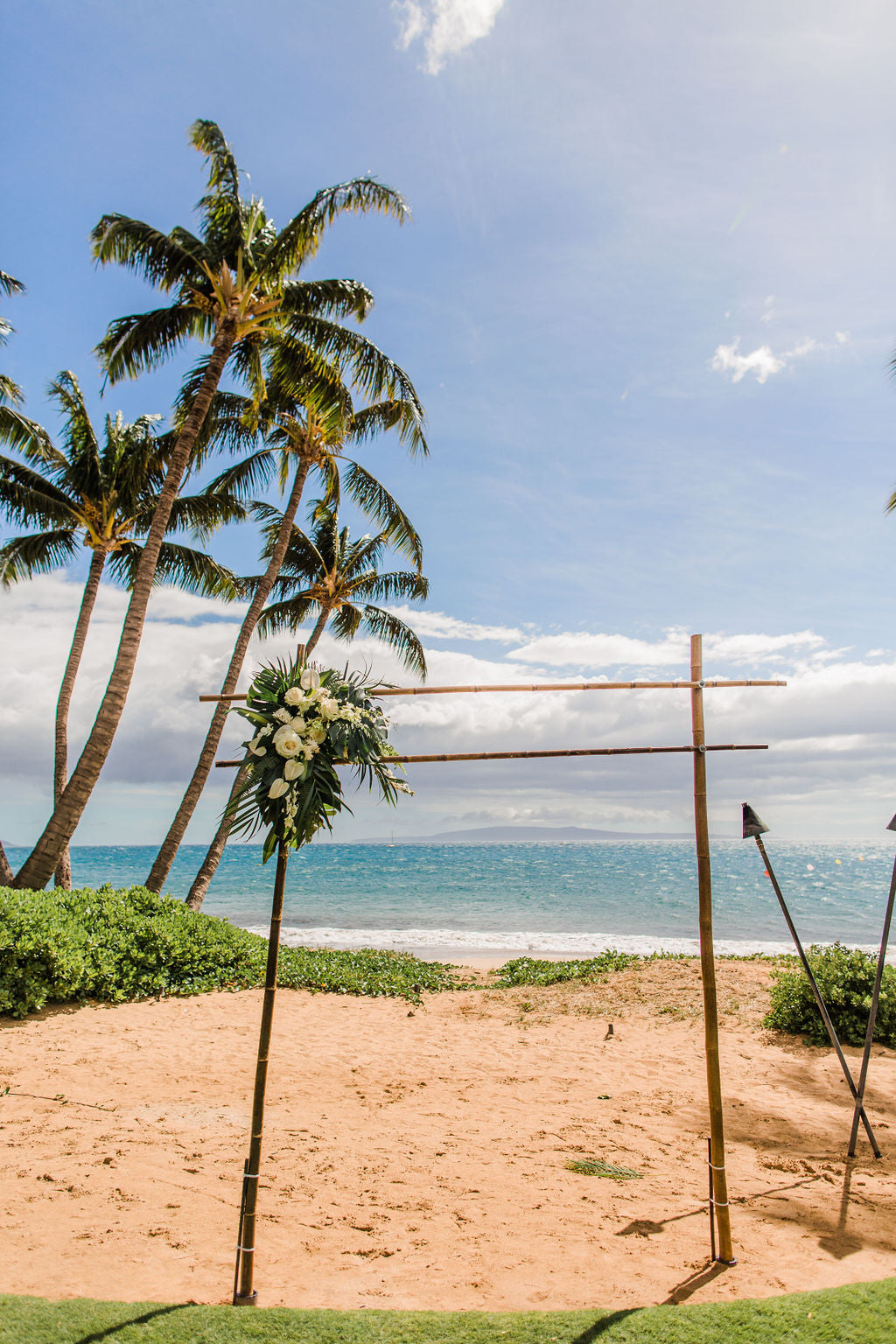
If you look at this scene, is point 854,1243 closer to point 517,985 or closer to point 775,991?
point 775,991

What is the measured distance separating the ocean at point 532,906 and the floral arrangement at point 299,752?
53.2 feet

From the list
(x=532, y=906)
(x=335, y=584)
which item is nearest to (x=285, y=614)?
(x=335, y=584)

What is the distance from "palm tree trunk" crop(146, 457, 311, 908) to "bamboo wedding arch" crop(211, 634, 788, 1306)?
916 centimetres

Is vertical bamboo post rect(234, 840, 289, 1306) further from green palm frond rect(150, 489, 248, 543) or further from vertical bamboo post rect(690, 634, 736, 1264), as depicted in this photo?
green palm frond rect(150, 489, 248, 543)

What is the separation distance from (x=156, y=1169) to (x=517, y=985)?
8056 millimetres

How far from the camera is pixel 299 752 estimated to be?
3662mm

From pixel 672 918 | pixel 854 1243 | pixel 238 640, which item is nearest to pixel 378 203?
pixel 238 640

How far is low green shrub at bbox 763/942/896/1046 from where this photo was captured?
27.7 feet

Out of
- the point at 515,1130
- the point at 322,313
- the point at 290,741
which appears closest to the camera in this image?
the point at 290,741

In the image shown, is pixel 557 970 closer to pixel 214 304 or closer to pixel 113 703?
pixel 113 703

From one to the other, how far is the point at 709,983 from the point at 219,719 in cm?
1147

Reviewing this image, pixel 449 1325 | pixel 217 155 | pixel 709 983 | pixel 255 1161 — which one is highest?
pixel 217 155

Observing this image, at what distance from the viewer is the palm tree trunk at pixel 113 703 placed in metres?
10.1

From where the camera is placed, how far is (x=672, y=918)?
99.3 ft
